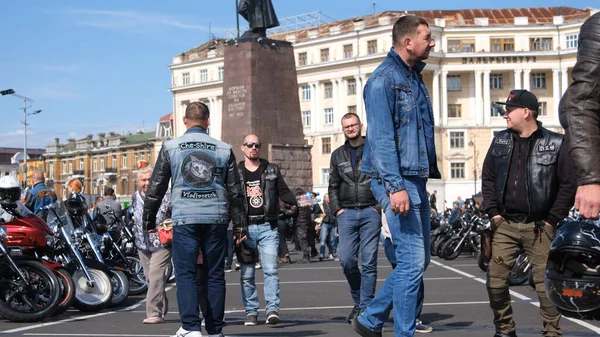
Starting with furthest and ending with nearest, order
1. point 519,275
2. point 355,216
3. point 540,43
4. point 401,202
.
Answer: point 540,43, point 519,275, point 355,216, point 401,202

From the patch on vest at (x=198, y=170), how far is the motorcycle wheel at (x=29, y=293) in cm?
288

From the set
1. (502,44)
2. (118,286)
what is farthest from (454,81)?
(118,286)

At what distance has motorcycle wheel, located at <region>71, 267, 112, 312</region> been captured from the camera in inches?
407

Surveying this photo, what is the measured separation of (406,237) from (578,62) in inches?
99.5

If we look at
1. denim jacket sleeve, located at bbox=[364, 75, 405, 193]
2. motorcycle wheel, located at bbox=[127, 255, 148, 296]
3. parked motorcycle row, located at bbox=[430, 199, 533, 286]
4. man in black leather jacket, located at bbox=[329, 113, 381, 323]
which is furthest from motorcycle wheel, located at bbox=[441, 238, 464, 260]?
denim jacket sleeve, located at bbox=[364, 75, 405, 193]

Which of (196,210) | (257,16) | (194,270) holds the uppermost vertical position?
(257,16)

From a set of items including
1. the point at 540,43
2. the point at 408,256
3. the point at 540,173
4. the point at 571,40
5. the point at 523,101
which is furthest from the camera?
the point at 540,43

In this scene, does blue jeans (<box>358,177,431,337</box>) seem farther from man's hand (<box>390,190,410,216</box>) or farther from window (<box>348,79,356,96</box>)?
window (<box>348,79,356,96</box>)

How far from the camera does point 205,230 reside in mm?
7191

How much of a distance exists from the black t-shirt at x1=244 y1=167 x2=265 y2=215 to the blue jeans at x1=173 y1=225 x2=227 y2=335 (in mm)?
2204

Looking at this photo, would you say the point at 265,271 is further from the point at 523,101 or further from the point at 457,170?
the point at 457,170

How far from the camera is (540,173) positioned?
22.7 ft

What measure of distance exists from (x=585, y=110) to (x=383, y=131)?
250cm

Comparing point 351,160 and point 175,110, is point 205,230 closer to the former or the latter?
point 351,160
